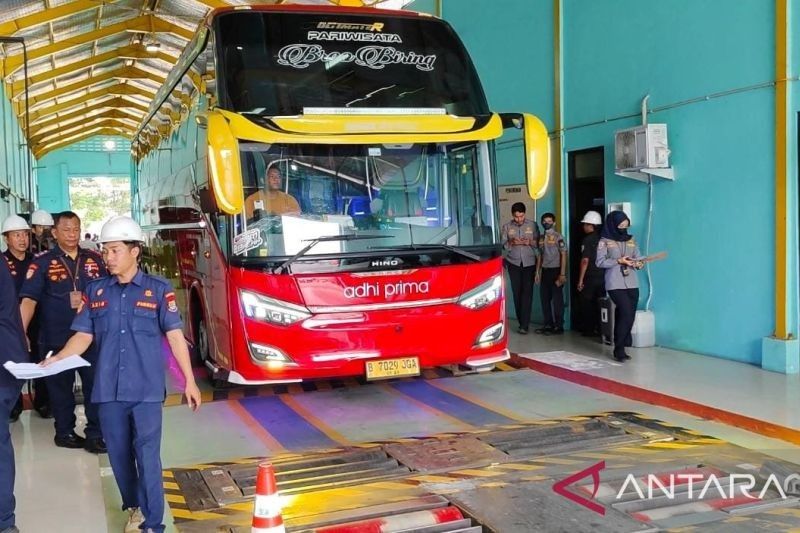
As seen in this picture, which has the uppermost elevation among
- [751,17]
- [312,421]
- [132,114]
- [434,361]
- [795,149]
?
[132,114]

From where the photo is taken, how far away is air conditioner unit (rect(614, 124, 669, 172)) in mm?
9125

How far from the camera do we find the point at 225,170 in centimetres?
583

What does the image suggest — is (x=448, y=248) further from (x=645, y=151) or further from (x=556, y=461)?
(x=645, y=151)

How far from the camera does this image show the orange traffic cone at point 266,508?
3381mm

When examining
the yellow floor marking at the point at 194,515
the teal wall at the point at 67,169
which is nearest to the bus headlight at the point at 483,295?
the yellow floor marking at the point at 194,515

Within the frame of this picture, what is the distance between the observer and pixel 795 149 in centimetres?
793

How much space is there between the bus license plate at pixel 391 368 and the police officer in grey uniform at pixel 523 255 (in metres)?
4.91

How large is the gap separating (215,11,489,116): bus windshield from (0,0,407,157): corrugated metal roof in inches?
371

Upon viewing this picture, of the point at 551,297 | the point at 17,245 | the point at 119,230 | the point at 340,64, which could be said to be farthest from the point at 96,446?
the point at 551,297

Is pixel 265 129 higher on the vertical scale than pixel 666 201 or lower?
higher

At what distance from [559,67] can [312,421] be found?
22.7 feet

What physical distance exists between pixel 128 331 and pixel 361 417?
3.39 metres

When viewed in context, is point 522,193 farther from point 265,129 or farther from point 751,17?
point 265,129

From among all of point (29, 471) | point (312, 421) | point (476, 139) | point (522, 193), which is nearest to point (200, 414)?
point (312, 421)
